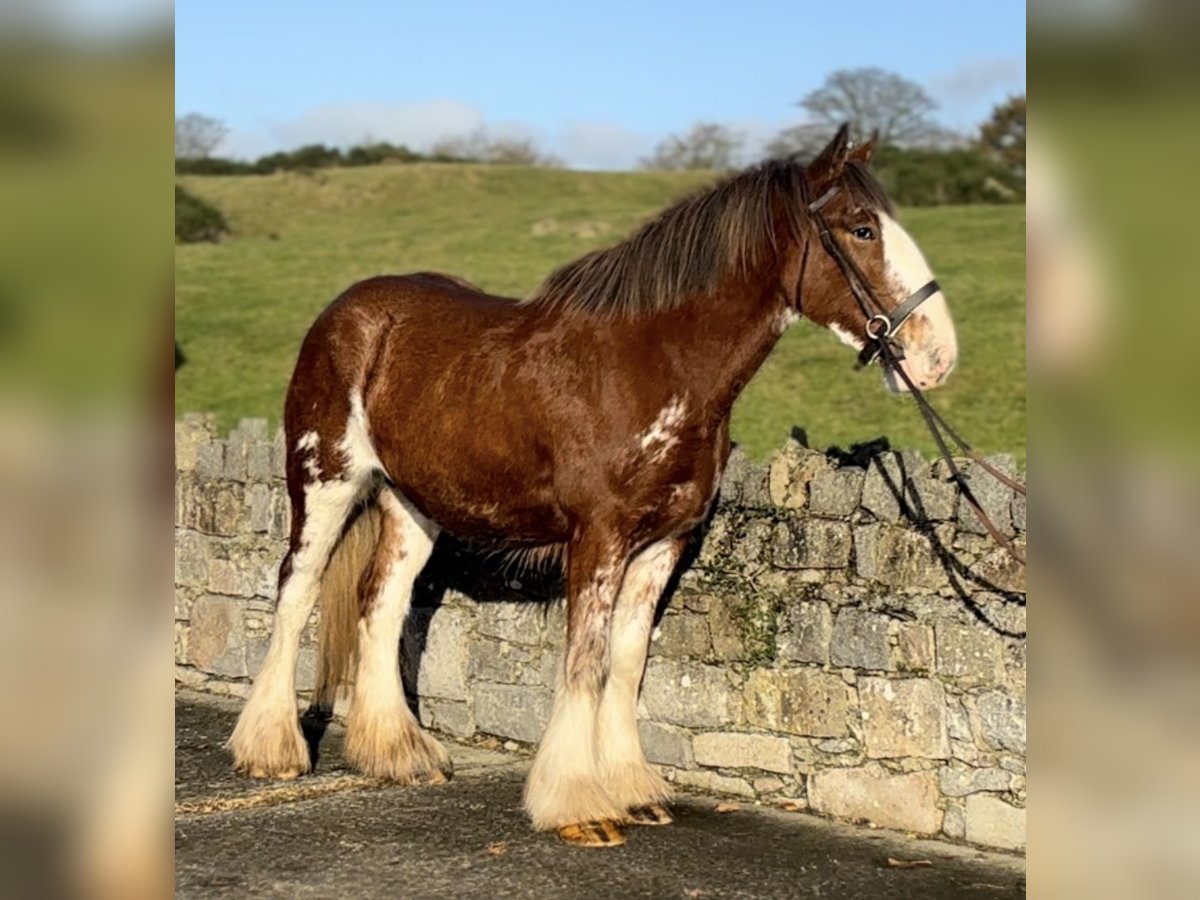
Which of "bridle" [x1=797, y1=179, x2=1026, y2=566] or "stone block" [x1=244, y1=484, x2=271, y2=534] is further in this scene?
"stone block" [x1=244, y1=484, x2=271, y2=534]

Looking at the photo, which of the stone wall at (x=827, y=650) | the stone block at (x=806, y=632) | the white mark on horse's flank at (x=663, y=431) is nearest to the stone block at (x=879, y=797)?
the stone wall at (x=827, y=650)

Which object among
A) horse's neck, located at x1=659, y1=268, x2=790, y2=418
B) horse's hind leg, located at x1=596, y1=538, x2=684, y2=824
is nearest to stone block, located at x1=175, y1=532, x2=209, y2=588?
horse's hind leg, located at x1=596, y1=538, x2=684, y2=824

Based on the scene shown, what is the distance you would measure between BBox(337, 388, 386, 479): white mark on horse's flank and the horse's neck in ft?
4.79

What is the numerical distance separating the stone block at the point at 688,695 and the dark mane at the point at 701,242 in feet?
4.71

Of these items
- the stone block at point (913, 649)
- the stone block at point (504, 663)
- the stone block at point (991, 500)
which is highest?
the stone block at point (991, 500)

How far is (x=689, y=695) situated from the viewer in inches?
203

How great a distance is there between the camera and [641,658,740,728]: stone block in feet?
16.5

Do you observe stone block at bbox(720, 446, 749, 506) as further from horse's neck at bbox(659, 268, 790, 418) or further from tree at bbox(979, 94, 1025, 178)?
tree at bbox(979, 94, 1025, 178)

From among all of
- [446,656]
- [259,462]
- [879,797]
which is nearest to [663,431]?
[879,797]

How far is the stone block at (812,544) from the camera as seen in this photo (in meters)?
4.81

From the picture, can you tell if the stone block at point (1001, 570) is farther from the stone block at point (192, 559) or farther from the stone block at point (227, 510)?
the stone block at point (192, 559)

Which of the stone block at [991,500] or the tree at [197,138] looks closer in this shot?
the stone block at [991,500]
